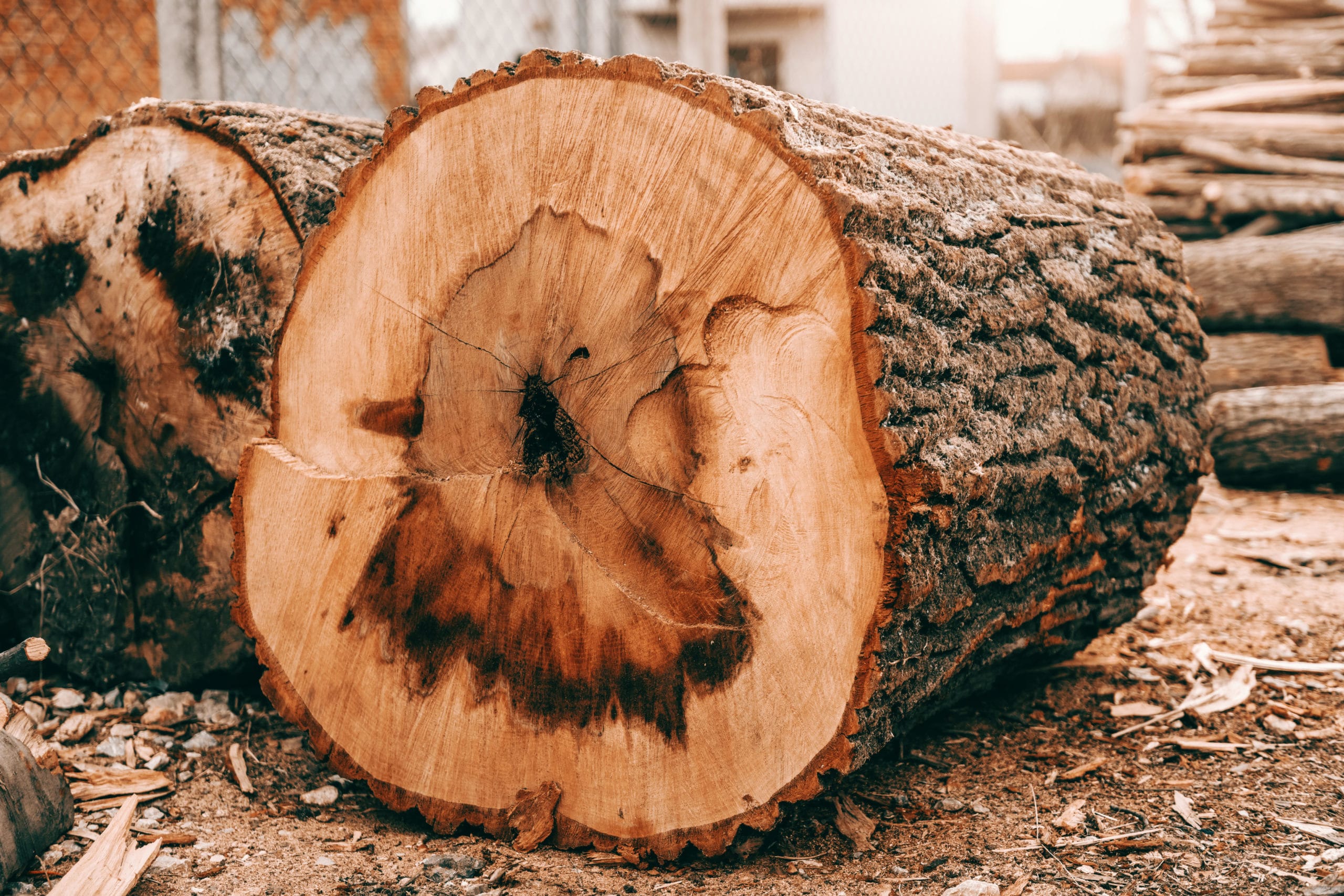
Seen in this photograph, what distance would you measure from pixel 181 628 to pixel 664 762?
125cm

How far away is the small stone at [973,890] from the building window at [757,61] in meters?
7.21

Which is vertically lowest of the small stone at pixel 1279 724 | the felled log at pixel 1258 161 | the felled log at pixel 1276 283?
the small stone at pixel 1279 724

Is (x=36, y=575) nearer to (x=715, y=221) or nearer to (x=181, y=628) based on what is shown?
(x=181, y=628)

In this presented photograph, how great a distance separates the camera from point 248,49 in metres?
5.60

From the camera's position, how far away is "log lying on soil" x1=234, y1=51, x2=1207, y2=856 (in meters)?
1.50

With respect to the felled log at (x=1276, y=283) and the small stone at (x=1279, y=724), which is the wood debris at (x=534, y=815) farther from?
the felled log at (x=1276, y=283)

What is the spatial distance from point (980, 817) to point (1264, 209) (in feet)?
15.9

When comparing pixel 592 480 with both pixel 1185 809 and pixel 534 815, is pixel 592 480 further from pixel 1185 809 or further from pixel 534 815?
pixel 1185 809

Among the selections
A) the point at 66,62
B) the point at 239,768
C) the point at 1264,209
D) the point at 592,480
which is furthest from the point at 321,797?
the point at 1264,209

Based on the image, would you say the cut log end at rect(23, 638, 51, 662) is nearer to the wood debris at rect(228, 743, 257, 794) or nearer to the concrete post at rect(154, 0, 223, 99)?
the wood debris at rect(228, 743, 257, 794)

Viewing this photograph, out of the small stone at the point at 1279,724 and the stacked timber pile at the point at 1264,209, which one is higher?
the stacked timber pile at the point at 1264,209

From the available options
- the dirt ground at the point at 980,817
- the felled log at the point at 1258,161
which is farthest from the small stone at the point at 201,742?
the felled log at the point at 1258,161

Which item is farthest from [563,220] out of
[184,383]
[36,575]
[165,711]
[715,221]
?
[36,575]

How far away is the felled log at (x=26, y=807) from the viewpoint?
1625 millimetres
